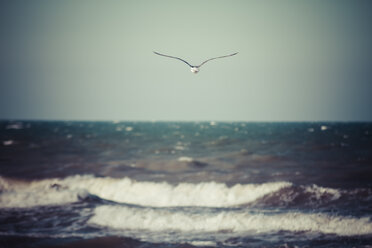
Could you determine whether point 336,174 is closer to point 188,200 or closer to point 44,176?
point 188,200

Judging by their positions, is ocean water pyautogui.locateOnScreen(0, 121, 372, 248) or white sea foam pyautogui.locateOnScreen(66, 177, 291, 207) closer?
ocean water pyautogui.locateOnScreen(0, 121, 372, 248)

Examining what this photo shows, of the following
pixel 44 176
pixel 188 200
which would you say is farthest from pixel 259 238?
pixel 44 176

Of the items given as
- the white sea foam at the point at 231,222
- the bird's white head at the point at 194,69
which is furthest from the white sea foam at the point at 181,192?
the bird's white head at the point at 194,69

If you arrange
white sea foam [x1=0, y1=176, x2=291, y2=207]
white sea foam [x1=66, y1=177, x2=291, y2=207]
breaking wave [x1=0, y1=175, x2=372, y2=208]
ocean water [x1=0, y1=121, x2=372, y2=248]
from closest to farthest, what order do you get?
ocean water [x1=0, y1=121, x2=372, y2=248] < breaking wave [x1=0, y1=175, x2=372, y2=208] < white sea foam [x1=0, y1=176, x2=291, y2=207] < white sea foam [x1=66, y1=177, x2=291, y2=207]

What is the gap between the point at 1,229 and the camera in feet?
37.9

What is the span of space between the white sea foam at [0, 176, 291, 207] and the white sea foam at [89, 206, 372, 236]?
3419 millimetres

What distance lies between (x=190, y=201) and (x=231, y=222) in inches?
197

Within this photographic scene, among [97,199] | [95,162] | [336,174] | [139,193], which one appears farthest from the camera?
[95,162]

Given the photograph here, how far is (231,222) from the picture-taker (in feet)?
39.7

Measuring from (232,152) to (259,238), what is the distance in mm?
21653

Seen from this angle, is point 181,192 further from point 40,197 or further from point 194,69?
point 194,69

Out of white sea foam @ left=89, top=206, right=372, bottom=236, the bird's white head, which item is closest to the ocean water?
white sea foam @ left=89, top=206, right=372, bottom=236

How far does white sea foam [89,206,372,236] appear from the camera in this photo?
37.0 ft

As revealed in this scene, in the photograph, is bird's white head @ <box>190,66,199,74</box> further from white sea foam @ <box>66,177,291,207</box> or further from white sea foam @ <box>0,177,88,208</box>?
white sea foam @ <box>0,177,88,208</box>
